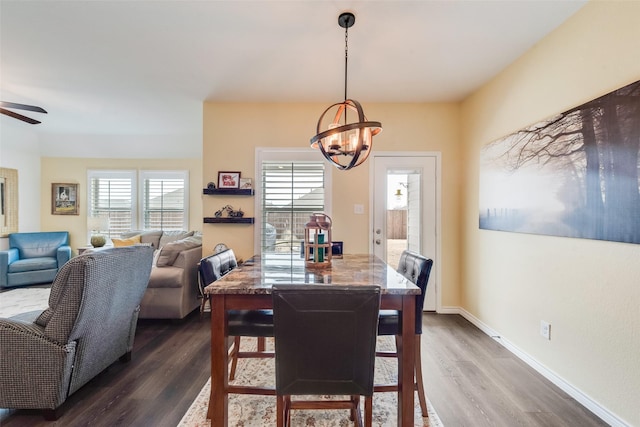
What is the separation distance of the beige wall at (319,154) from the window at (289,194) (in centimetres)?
13

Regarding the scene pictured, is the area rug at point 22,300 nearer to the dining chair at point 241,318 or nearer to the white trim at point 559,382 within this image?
the dining chair at point 241,318

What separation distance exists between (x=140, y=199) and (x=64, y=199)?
57.9 inches

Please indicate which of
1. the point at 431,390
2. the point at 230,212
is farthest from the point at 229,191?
the point at 431,390

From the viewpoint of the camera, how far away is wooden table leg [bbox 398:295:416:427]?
1.44m

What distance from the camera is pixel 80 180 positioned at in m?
5.46

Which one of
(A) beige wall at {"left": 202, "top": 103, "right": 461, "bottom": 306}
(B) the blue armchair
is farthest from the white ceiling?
(B) the blue armchair

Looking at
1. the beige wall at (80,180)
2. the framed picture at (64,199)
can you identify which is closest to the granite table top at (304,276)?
the beige wall at (80,180)

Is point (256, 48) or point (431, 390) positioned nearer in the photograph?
point (431, 390)

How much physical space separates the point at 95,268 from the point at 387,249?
2970 millimetres

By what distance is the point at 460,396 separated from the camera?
196 cm

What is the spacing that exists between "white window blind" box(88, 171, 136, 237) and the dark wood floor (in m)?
3.42

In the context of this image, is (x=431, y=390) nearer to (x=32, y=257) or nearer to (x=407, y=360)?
(x=407, y=360)

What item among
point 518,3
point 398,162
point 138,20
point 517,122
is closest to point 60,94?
point 138,20

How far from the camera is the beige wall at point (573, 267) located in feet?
5.39
